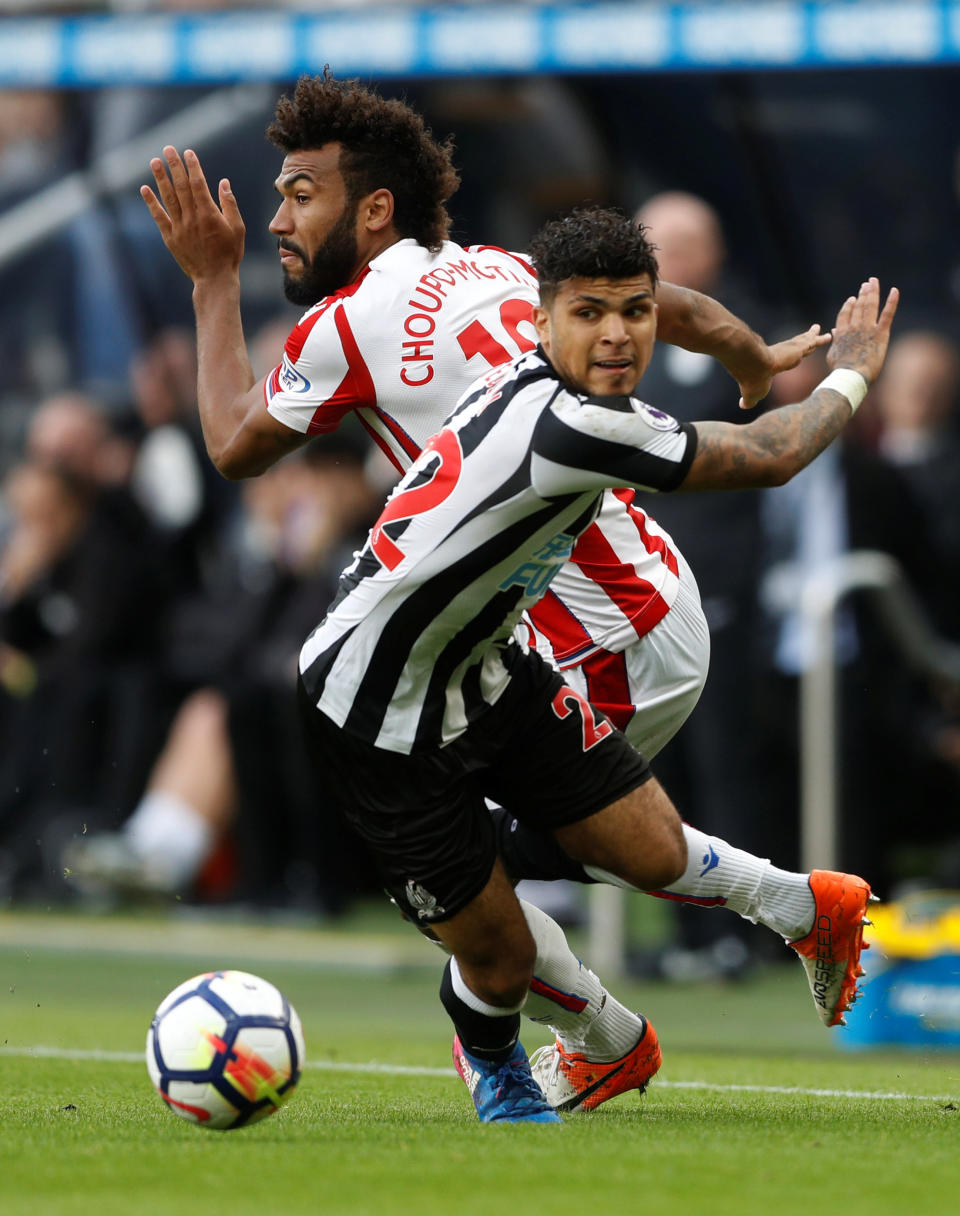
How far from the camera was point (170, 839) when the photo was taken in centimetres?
1149

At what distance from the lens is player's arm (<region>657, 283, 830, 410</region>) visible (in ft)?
17.3

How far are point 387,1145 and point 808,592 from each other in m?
5.21

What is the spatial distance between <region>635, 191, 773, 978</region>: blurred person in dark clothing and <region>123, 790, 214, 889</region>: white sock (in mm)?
3421

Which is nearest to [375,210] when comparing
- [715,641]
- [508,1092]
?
[508,1092]

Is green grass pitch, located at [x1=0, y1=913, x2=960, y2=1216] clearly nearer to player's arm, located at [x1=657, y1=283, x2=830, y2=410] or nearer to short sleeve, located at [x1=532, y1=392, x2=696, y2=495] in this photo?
short sleeve, located at [x1=532, y1=392, x2=696, y2=495]

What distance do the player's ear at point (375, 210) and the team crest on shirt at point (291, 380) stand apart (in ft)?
1.53

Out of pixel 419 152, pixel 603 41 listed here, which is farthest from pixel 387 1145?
pixel 603 41

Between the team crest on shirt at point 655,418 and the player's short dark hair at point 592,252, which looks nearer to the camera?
the team crest on shirt at point 655,418

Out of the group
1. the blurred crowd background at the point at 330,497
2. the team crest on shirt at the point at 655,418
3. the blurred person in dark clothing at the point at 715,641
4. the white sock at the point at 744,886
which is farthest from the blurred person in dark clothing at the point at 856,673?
the team crest on shirt at the point at 655,418

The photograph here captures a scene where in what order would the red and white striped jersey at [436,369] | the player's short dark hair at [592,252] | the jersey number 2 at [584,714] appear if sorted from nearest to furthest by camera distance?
the player's short dark hair at [592,252]
the jersey number 2 at [584,714]
the red and white striped jersey at [436,369]

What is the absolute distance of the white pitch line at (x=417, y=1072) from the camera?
223 inches

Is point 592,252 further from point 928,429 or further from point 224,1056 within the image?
point 928,429

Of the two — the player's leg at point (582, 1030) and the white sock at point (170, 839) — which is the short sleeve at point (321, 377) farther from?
the white sock at point (170, 839)

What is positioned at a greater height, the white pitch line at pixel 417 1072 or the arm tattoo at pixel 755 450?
the arm tattoo at pixel 755 450
